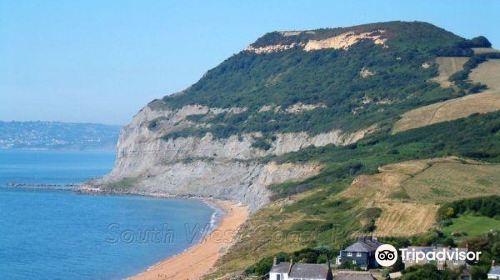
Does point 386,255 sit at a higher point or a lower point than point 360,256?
higher

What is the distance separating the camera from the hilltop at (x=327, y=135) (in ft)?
238

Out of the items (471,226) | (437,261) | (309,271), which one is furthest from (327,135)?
(309,271)

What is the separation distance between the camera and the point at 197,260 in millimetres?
73125

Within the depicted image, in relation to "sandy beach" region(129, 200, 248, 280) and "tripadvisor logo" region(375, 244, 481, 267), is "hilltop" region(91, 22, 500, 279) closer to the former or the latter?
"sandy beach" region(129, 200, 248, 280)

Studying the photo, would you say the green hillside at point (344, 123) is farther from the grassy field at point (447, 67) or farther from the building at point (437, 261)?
the building at point (437, 261)

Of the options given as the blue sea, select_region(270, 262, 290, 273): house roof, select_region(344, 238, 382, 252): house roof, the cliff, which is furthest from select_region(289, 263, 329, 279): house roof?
the cliff

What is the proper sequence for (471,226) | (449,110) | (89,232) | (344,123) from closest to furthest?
(471,226)
(89,232)
(449,110)
(344,123)

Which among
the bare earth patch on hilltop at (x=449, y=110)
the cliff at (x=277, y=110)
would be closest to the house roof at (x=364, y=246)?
the cliff at (x=277, y=110)

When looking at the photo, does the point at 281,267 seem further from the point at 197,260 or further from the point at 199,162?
the point at 199,162

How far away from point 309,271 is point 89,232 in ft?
166

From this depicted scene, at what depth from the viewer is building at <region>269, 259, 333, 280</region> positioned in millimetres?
46562

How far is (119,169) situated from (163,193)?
84.4ft

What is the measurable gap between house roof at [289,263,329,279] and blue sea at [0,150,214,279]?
22.9 metres

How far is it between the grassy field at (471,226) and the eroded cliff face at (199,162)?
4890cm
